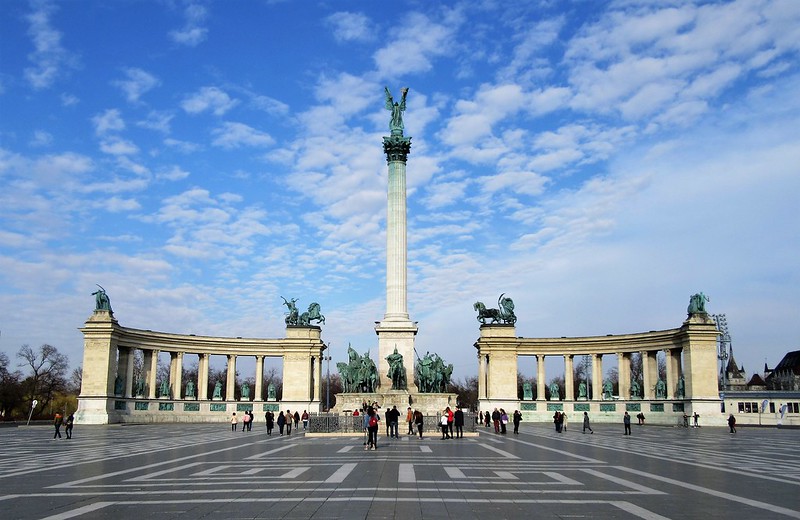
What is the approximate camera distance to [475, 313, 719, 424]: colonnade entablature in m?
71.2

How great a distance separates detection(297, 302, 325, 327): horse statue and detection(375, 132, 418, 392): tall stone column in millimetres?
30672

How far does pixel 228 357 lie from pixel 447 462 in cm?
6672

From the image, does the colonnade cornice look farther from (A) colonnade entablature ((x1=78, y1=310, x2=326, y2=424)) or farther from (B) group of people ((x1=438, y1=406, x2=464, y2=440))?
(B) group of people ((x1=438, y1=406, x2=464, y2=440))

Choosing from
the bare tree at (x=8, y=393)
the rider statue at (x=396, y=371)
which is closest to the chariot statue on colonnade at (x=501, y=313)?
the rider statue at (x=396, y=371)

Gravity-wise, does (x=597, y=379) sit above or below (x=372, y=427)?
above

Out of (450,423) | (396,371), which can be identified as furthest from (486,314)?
(450,423)

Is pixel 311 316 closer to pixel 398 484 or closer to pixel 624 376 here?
pixel 624 376

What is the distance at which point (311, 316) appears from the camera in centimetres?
8962

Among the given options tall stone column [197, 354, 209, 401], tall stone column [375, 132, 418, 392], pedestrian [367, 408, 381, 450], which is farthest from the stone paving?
tall stone column [197, 354, 209, 401]

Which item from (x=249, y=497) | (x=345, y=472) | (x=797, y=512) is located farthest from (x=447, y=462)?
(x=797, y=512)

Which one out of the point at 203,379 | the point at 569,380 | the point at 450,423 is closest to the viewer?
the point at 450,423

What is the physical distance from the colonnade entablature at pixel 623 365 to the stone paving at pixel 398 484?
4164cm

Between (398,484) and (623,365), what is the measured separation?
69295 millimetres

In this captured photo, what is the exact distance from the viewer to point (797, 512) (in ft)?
46.0
